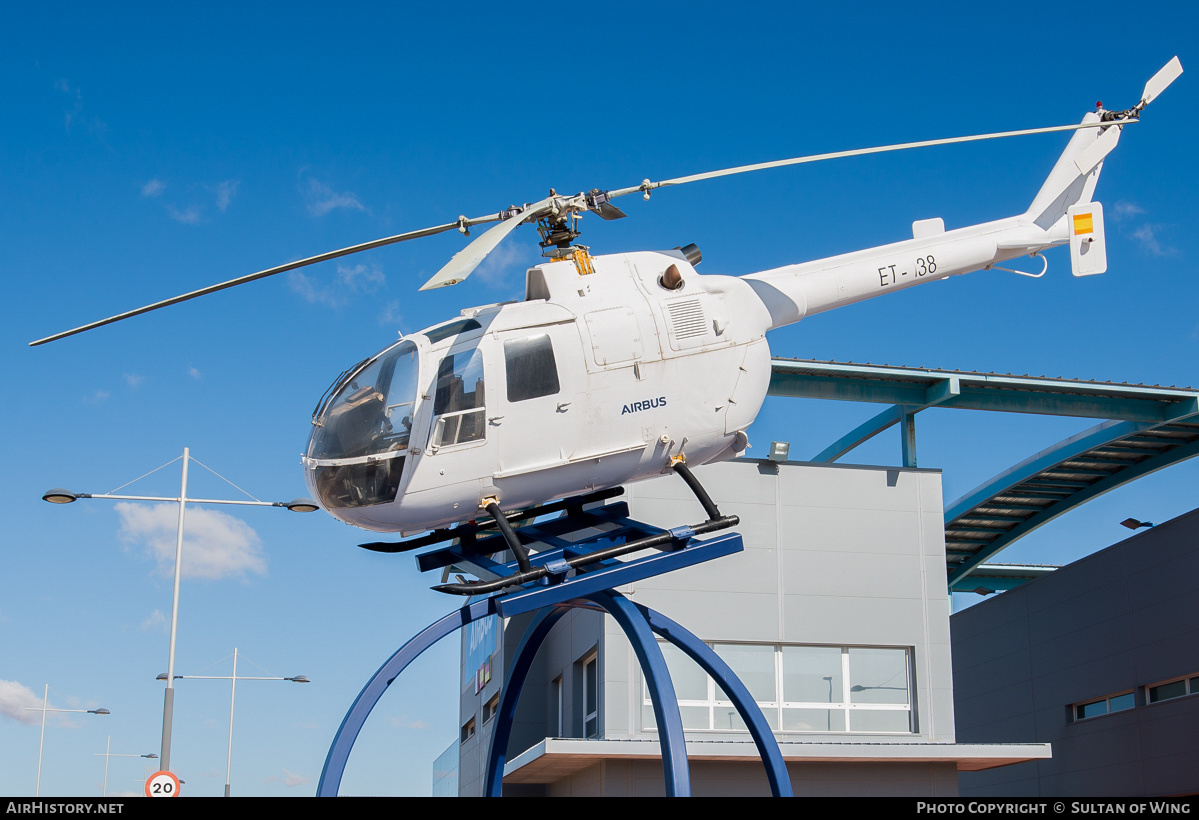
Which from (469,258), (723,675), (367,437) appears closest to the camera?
(469,258)

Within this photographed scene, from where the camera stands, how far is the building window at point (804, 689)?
23.4 meters

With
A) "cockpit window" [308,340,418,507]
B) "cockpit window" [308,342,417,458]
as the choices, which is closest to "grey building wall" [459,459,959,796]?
"cockpit window" [308,340,418,507]

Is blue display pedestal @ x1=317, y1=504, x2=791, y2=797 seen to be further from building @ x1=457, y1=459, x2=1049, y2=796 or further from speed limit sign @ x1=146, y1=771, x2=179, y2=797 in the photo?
building @ x1=457, y1=459, x2=1049, y2=796

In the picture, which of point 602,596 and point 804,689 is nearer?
point 602,596

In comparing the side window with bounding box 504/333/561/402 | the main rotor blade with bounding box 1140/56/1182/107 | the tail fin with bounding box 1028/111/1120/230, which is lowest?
the side window with bounding box 504/333/561/402

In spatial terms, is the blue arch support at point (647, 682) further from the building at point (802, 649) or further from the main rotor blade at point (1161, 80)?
the main rotor blade at point (1161, 80)

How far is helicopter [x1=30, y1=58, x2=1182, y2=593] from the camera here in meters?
13.0

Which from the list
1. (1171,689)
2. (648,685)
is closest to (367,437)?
(648,685)

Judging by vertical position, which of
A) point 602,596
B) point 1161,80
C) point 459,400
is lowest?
point 602,596

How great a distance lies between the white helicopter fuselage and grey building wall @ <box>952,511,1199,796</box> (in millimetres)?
16522

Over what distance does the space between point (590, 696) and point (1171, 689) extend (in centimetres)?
1361

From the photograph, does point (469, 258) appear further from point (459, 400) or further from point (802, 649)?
point (802, 649)

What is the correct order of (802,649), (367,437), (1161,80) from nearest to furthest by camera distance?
(367,437)
(1161,80)
(802,649)

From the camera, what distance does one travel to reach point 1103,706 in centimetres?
2952
